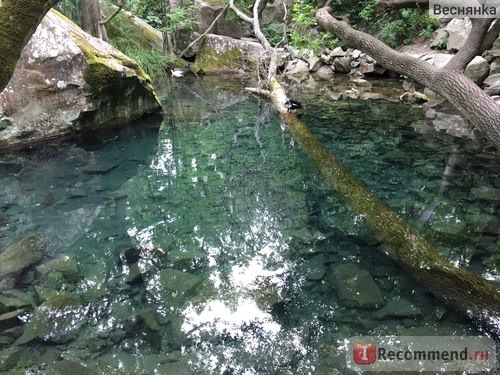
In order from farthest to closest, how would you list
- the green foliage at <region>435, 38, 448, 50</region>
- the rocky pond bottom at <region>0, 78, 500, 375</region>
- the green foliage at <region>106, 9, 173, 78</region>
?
the green foliage at <region>435, 38, 448, 50</region> < the green foliage at <region>106, 9, 173, 78</region> < the rocky pond bottom at <region>0, 78, 500, 375</region>

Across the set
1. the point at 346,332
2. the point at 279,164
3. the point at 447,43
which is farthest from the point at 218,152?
the point at 447,43

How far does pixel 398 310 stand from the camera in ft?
8.38

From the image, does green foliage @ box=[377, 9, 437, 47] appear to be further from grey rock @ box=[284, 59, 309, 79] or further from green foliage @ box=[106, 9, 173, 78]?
green foliage @ box=[106, 9, 173, 78]

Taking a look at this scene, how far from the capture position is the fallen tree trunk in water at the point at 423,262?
95.2 inches

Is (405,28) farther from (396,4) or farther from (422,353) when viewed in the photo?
(422,353)

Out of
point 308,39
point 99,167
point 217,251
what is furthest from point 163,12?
point 217,251

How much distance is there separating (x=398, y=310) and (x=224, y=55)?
14290 mm

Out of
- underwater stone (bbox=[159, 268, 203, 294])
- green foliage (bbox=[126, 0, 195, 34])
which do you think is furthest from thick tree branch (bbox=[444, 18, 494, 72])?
green foliage (bbox=[126, 0, 195, 34])

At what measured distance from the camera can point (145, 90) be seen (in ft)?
23.3

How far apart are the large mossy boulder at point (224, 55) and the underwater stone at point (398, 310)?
1357cm

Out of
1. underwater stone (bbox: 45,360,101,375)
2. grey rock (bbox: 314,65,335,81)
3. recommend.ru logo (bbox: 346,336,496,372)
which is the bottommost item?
grey rock (bbox: 314,65,335,81)

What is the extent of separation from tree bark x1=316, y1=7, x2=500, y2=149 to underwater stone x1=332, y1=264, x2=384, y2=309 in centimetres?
185

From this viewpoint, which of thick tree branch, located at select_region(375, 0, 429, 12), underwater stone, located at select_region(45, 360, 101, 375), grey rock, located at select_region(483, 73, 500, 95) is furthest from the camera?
grey rock, located at select_region(483, 73, 500, 95)

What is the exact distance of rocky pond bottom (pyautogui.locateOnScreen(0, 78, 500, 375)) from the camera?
2336 mm
